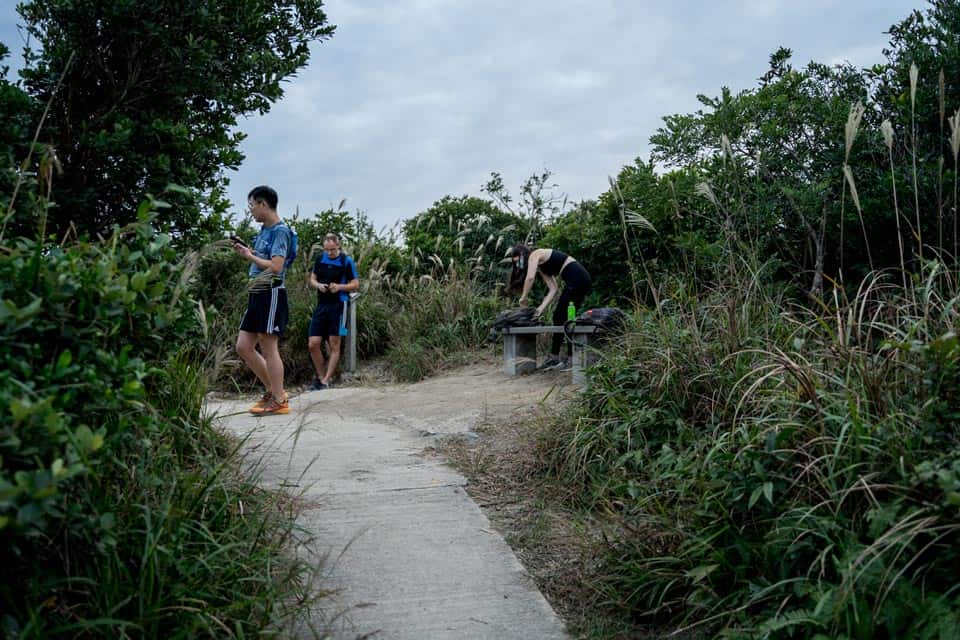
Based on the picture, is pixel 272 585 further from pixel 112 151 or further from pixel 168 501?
pixel 112 151

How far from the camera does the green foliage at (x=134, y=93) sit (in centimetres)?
404

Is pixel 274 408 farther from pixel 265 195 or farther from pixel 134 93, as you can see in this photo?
pixel 134 93

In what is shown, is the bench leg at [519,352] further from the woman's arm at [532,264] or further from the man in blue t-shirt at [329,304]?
the man in blue t-shirt at [329,304]

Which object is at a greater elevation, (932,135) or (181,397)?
(932,135)

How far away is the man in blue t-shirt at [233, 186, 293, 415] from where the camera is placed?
6.53 meters

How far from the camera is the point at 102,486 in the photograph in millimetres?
2531

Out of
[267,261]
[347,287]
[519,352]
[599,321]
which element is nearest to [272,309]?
[267,261]

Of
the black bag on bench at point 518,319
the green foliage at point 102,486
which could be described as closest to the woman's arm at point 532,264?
the black bag on bench at point 518,319

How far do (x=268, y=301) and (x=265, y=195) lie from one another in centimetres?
90

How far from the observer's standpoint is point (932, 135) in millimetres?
6953

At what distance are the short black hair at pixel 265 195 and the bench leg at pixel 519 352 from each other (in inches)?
140

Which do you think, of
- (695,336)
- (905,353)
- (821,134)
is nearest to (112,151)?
(695,336)

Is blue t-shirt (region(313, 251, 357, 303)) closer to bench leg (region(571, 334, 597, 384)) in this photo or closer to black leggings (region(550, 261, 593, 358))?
black leggings (region(550, 261, 593, 358))

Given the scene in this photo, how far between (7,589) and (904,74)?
7336 millimetres
